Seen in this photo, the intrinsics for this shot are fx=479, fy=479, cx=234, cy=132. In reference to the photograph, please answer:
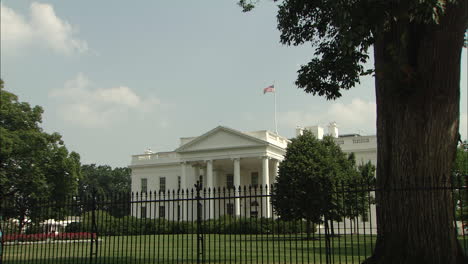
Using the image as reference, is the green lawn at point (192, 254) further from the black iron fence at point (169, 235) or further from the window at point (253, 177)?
the window at point (253, 177)

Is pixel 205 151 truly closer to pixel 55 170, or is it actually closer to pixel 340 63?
pixel 55 170

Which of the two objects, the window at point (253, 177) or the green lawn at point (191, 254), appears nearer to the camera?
the green lawn at point (191, 254)

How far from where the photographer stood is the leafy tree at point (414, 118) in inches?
337

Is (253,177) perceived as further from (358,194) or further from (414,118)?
(414,118)

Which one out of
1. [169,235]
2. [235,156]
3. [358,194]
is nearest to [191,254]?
[169,235]

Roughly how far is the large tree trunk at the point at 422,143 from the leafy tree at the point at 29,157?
2669 centimetres

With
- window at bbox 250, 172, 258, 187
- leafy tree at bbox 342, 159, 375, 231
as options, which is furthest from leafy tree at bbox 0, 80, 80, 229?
window at bbox 250, 172, 258, 187

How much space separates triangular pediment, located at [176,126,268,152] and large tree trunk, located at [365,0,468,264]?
34.3 meters

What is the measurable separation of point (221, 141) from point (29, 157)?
18.0 meters

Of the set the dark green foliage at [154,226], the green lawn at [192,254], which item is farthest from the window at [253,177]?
the green lawn at [192,254]

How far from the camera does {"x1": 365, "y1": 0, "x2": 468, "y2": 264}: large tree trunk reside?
8.59m

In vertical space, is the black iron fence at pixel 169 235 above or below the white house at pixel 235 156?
below

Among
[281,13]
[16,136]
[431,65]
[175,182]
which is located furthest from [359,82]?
[175,182]

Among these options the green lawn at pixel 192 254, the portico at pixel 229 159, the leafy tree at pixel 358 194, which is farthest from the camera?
the portico at pixel 229 159
